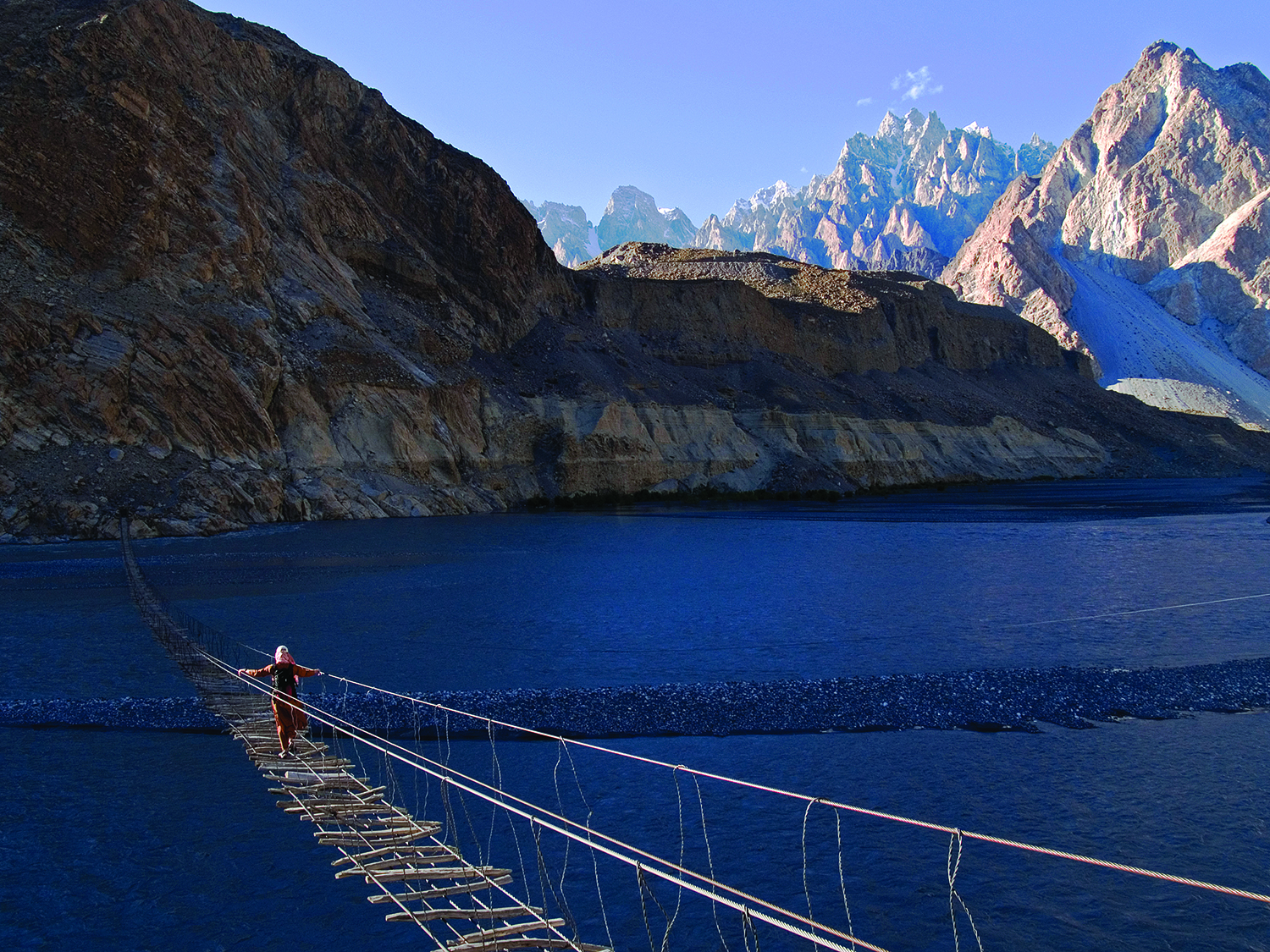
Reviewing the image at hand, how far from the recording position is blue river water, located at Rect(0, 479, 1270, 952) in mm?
Result: 9648

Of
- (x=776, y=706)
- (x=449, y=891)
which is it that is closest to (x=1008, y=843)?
(x=449, y=891)

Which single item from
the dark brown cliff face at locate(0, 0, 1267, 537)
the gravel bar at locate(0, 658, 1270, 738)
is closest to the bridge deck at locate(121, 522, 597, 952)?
the gravel bar at locate(0, 658, 1270, 738)

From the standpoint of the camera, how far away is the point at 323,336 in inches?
2249

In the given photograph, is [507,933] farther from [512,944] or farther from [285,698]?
[285,698]

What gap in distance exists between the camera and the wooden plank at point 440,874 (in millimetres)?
8742

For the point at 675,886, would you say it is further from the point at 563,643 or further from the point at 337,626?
the point at 337,626

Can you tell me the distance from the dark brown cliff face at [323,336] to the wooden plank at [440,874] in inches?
1436

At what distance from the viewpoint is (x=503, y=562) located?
35531 mm

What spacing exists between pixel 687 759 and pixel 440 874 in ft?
19.0

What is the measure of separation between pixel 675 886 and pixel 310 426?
151 feet

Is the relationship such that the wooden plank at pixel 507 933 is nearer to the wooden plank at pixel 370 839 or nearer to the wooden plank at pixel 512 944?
the wooden plank at pixel 512 944

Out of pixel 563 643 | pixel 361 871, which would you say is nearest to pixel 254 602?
pixel 563 643

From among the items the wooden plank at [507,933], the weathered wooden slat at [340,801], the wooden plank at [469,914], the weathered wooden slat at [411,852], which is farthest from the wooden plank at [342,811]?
the wooden plank at [507,933]

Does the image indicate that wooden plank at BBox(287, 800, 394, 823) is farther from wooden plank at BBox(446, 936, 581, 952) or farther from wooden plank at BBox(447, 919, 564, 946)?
wooden plank at BBox(446, 936, 581, 952)
